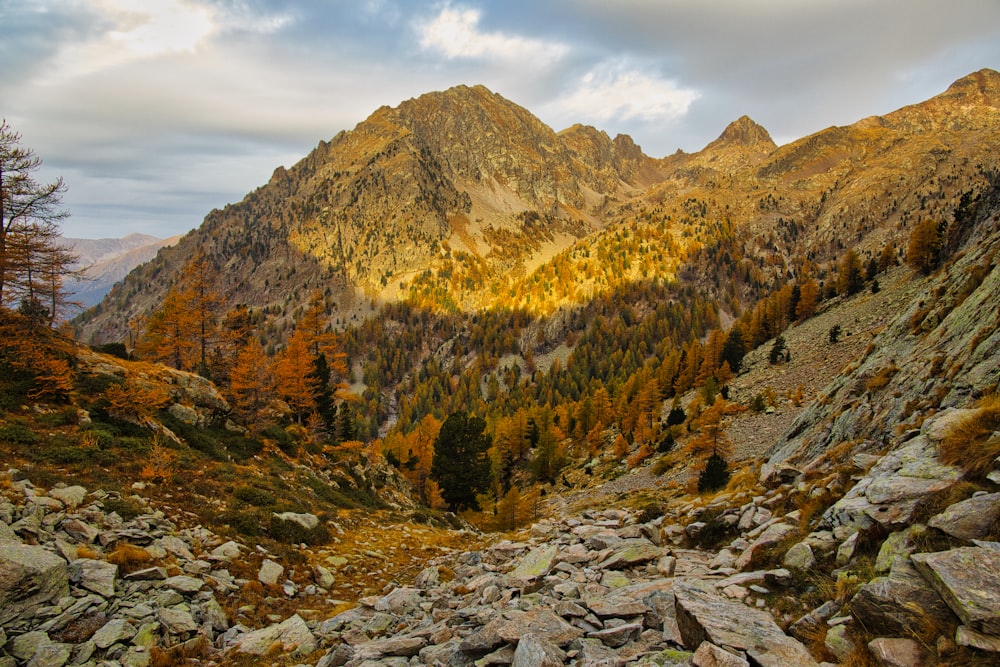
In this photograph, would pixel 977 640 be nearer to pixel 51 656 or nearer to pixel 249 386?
pixel 51 656

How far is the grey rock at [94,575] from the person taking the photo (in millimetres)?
10078

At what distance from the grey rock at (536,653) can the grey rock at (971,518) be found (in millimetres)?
5586

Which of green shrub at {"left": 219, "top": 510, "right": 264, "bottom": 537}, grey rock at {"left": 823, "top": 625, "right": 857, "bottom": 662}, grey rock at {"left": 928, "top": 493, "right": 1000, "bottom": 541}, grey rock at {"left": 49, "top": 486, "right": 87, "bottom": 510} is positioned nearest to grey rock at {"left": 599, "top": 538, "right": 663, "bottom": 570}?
grey rock at {"left": 823, "top": 625, "right": 857, "bottom": 662}

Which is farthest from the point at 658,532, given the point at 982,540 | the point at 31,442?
the point at 31,442

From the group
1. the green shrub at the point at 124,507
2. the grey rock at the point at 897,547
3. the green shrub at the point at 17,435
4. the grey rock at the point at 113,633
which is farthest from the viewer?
the green shrub at the point at 17,435

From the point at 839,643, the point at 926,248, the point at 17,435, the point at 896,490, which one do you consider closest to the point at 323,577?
the point at 17,435

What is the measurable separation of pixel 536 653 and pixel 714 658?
2.37 metres

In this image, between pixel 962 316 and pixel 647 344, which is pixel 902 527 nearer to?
pixel 962 316

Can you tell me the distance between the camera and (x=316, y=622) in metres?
11.9

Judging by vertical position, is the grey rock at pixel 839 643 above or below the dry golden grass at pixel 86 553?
below

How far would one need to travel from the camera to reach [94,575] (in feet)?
33.9

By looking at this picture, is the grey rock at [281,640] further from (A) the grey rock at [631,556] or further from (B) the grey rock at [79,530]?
Result: (A) the grey rock at [631,556]

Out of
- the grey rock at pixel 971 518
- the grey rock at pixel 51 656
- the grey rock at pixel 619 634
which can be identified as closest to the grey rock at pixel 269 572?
the grey rock at pixel 51 656

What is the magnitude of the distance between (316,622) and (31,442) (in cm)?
1270
